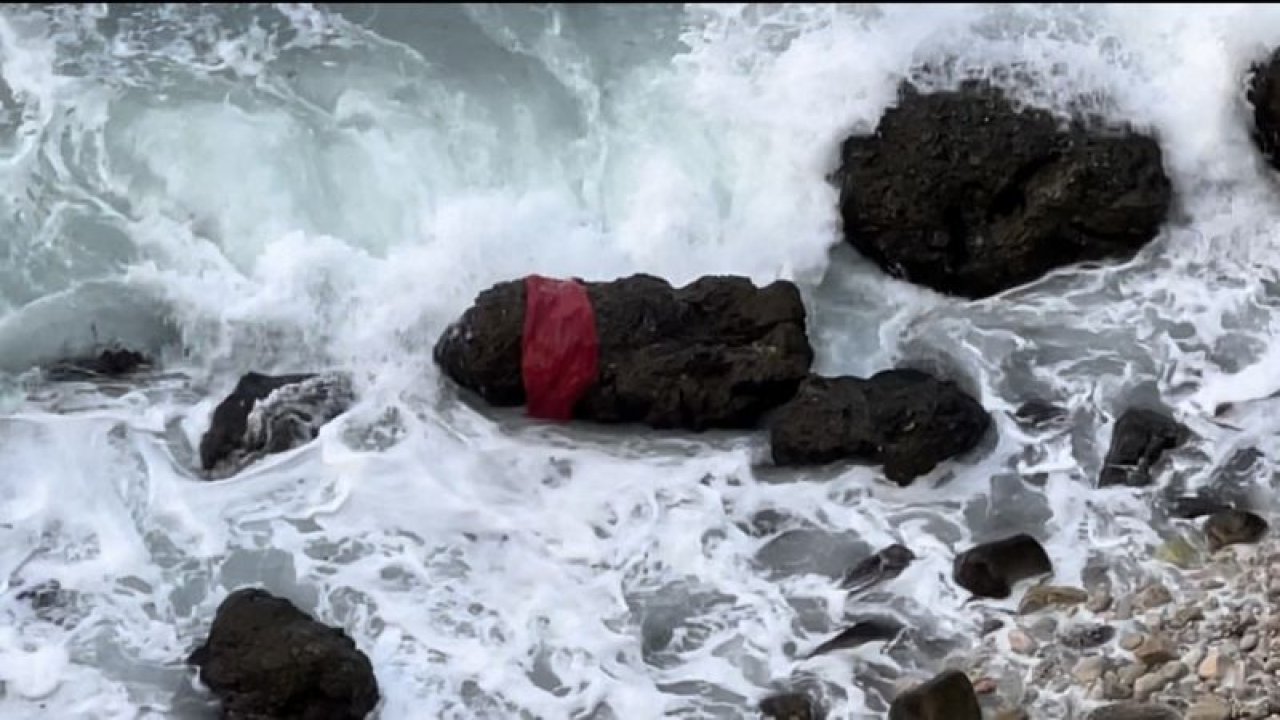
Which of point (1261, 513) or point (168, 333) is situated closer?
point (1261, 513)

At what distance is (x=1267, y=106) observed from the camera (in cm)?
999

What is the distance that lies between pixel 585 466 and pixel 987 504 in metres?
1.83

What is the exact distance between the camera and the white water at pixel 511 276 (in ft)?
25.1

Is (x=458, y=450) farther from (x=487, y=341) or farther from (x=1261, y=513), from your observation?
(x=1261, y=513)

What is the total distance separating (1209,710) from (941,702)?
999 mm

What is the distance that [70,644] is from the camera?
751 centimetres

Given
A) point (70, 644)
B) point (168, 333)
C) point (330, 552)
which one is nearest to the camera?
point (70, 644)

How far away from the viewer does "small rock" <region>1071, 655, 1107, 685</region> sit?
23.4ft

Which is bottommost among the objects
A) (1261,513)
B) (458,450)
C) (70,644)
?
(70,644)

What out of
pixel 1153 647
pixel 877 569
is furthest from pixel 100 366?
pixel 1153 647

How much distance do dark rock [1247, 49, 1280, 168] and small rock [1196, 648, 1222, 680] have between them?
3.84 meters

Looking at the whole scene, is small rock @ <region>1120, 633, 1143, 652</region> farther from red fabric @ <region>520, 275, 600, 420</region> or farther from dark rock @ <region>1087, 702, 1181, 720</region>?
red fabric @ <region>520, 275, 600, 420</region>

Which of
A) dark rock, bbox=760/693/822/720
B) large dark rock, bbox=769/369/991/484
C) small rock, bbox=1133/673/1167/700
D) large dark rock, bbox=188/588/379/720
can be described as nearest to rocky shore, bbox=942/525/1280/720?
small rock, bbox=1133/673/1167/700

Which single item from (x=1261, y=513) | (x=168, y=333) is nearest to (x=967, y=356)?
(x=1261, y=513)
